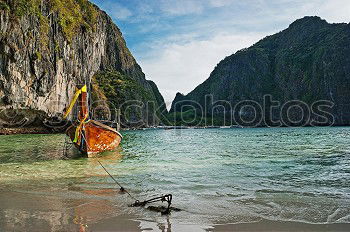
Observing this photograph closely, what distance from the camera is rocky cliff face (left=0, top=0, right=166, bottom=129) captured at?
52.2 meters

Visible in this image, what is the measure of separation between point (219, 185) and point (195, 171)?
276 cm

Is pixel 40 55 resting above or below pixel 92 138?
above

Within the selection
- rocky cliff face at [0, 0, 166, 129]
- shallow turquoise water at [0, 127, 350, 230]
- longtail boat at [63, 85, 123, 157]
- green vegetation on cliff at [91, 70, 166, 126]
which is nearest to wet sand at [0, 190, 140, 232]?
shallow turquoise water at [0, 127, 350, 230]

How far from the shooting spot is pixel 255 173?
36.0 feet

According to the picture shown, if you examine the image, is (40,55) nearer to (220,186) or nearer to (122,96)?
(220,186)

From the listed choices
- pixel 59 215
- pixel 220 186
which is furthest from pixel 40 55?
pixel 59 215

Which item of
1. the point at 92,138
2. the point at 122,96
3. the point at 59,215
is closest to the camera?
the point at 59,215

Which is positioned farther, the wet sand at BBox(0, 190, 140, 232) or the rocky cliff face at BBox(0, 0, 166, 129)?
the rocky cliff face at BBox(0, 0, 166, 129)

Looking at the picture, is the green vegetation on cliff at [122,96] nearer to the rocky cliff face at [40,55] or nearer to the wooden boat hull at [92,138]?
the rocky cliff face at [40,55]

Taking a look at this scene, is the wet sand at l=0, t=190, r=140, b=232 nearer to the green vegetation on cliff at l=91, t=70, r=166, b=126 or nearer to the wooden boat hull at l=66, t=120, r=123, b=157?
the wooden boat hull at l=66, t=120, r=123, b=157

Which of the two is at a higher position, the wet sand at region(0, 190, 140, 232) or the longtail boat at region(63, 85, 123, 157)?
the longtail boat at region(63, 85, 123, 157)

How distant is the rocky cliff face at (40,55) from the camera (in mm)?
52250

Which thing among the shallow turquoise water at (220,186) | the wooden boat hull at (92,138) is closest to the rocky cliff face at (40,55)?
the wooden boat hull at (92,138)

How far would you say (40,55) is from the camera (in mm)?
59781
